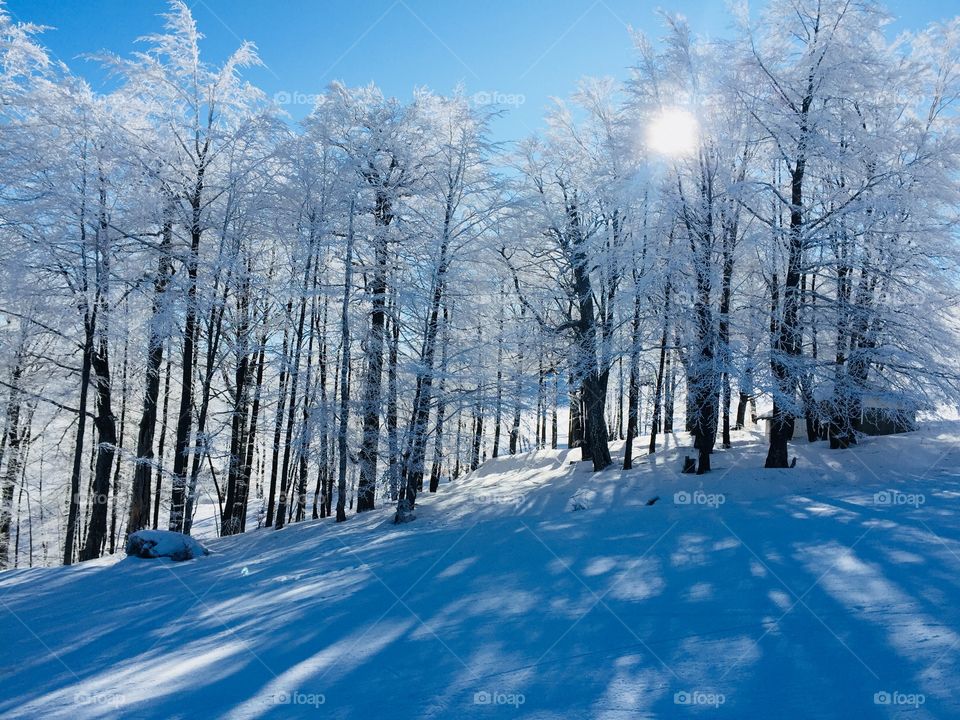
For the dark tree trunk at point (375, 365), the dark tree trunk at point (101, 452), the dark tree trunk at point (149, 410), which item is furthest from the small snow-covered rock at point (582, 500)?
the dark tree trunk at point (101, 452)

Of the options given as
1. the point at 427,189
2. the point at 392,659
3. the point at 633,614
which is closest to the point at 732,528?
the point at 633,614

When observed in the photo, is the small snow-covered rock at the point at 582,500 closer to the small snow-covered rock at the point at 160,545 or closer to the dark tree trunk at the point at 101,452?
the small snow-covered rock at the point at 160,545

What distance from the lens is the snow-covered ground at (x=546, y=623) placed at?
135 inches

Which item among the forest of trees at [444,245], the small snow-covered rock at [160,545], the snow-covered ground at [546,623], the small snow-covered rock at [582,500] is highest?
the forest of trees at [444,245]

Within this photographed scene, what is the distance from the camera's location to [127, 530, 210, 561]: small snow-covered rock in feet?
37.5

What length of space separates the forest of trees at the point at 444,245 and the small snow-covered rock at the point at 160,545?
86.2 inches

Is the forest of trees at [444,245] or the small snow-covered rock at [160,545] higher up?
the forest of trees at [444,245]

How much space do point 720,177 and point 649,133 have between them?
7.76 ft

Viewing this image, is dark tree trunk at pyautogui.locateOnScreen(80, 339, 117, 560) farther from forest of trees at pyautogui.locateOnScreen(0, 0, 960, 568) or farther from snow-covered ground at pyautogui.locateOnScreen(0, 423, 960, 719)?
snow-covered ground at pyautogui.locateOnScreen(0, 423, 960, 719)

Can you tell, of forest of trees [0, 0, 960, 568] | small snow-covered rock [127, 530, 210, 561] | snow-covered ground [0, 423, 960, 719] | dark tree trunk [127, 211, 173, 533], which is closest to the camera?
snow-covered ground [0, 423, 960, 719]

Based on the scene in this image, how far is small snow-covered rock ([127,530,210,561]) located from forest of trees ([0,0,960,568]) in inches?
86.2

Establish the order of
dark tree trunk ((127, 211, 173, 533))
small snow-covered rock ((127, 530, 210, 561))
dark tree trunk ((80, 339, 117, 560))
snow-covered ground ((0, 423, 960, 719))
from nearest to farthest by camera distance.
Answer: snow-covered ground ((0, 423, 960, 719)) < small snow-covered rock ((127, 530, 210, 561)) < dark tree trunk ((127, 211, 173, 533)) < dark tree trunk ((80, 339, 117, 560))

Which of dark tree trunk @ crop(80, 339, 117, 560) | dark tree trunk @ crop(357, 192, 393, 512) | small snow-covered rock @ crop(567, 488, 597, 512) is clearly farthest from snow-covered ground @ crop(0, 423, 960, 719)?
dark tree trunk @ crop(357, 192, 393, 512)

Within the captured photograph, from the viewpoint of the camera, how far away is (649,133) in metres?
15.5
